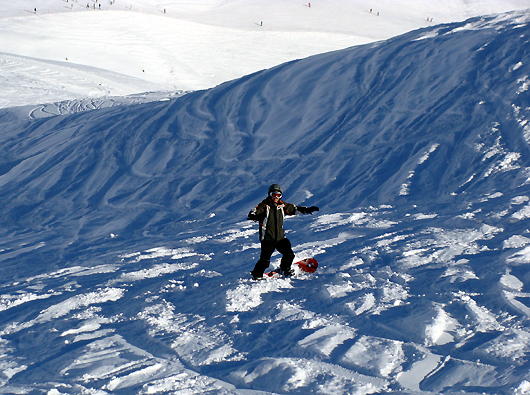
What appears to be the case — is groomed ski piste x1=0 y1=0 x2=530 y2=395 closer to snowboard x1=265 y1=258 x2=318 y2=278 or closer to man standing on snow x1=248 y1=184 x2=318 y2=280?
snowboard x1=265 y1=258 x2=318 y2=278

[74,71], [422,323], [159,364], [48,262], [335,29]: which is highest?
[335,29]

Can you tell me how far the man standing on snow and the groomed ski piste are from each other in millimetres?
257

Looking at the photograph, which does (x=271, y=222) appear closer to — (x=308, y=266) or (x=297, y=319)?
(x=308, y=266)

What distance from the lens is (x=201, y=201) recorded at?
994cm

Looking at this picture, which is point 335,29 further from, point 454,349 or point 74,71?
point 454,349

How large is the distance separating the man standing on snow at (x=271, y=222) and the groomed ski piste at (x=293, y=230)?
0.26m

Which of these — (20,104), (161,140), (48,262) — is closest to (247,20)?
(20,104)

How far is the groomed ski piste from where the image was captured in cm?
381

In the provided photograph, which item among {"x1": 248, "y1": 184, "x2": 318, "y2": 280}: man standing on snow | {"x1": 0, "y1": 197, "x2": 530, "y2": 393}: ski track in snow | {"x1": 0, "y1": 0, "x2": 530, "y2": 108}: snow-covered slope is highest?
{"x1": 0, "y1": 0, "x2": 530, "y2": 108}: snow-covered slope

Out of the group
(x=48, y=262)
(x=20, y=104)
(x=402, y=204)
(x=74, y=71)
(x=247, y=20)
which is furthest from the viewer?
(x=247, y=20)

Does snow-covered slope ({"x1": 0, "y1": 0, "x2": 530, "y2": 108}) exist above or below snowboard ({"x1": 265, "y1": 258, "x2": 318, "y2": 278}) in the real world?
above

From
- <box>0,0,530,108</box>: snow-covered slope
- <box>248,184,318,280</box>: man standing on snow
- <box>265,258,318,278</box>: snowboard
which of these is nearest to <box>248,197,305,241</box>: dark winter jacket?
<box>248,184,318,280</box>: man standing on snow

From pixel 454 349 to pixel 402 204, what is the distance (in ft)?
15.7

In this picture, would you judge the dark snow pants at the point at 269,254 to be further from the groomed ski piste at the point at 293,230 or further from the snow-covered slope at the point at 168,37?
the snow-covered slope at the point at 168,37
